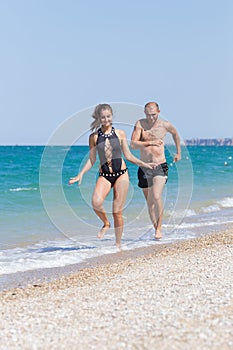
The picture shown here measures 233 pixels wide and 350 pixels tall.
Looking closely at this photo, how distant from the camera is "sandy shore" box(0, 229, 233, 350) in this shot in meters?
4.18

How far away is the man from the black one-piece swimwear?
0.83 m

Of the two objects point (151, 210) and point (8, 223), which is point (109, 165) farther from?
point (8, 223)

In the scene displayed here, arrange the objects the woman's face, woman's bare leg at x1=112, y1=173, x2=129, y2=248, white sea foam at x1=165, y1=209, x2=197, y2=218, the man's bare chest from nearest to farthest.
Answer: the woman's face < woman's bare leg at x1=112, y1=173, x2=129, y2=248 < the man's bare chest < white sea foam at x1=165, y1=209, x2=197, y2=218

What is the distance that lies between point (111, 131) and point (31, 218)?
20.4 feet

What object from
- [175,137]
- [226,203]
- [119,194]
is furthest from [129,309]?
[226,203]

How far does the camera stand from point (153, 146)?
9.20 m

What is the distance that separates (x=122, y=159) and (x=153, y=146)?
Result: 100 cm

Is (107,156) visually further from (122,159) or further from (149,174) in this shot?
(149,174)

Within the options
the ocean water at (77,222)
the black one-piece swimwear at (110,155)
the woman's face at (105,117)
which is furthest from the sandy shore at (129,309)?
the woman's face at (105,117)

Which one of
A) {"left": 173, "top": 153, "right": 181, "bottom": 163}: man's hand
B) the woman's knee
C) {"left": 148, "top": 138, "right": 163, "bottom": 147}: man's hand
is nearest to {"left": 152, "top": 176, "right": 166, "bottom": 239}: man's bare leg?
{"left": 173, "top": 153, "right": 181, "bottom": 163}: man's hand

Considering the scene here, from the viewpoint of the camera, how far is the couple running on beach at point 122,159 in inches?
322

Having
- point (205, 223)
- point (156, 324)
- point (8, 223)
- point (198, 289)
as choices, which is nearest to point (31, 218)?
point (8, 223)

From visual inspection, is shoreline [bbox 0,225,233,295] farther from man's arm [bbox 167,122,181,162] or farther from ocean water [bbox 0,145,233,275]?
man's arm [bbox 167,122,181,162]

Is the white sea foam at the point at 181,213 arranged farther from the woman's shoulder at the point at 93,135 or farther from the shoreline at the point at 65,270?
the woman's shoulder at the point at 93,135
